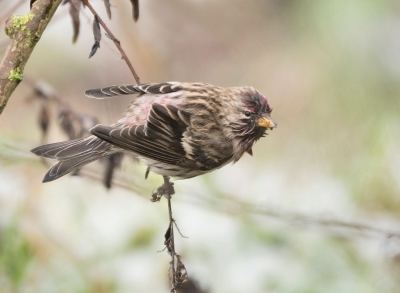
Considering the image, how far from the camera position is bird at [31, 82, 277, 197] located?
337 cm

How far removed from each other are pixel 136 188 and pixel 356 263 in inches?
79.2

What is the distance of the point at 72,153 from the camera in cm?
340

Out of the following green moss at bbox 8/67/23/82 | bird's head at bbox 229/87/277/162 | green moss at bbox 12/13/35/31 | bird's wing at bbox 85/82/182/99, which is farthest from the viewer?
bird's head at bbox 229/87/277/162

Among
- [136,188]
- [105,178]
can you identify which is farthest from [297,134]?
[105,178]

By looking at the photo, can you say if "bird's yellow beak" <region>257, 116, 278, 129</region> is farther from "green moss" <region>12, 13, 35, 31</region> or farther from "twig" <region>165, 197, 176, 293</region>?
"green moss" <region>12, 13, 35, 31</region>

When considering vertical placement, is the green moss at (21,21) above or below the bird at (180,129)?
above

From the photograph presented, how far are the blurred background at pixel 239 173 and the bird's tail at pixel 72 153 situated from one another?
Answer: 0.12 metres

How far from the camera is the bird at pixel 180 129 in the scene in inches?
133

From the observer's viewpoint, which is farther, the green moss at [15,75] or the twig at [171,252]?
the twig at [171,252]

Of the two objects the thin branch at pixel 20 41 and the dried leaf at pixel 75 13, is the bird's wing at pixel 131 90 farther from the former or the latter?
the thin branch at pixel 20 41

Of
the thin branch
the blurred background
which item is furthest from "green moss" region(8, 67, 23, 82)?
the blurred background

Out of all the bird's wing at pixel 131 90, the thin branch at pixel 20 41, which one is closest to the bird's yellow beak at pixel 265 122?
the bird's wing at pixel 131 90

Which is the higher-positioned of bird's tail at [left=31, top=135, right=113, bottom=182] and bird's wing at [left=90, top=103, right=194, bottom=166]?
bird's wing at [left=90, top=103, right=194, bottom=166]

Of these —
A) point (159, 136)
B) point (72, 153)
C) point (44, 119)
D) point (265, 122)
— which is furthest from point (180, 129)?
point (44, 119)
